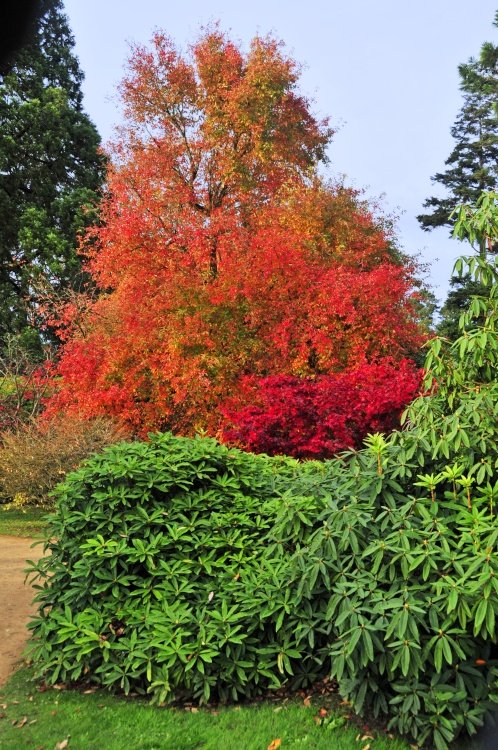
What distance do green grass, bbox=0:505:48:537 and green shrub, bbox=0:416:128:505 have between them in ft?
1.02

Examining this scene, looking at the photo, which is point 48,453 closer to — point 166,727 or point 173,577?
point 173,577

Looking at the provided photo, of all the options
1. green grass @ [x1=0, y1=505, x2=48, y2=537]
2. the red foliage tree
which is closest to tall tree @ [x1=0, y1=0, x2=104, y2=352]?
green grass @ [x1=0, y1=505, x2=48, y2=537]

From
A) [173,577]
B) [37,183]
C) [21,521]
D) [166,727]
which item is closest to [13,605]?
[173,577]

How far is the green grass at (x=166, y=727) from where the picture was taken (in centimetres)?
334

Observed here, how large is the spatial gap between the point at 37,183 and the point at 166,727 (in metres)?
23.9

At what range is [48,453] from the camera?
9.83m

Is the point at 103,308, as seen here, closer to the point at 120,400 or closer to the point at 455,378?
the point at 120,400

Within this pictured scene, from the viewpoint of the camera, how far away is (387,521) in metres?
3.59

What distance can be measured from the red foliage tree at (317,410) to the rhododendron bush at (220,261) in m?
0.39

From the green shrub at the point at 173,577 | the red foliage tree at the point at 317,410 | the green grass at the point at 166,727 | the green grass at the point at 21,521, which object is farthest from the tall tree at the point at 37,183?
the green grass at the point at 166,727

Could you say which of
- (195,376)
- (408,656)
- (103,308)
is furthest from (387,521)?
(103,308)

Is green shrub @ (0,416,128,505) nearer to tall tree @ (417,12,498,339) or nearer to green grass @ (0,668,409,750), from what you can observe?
green grass @ (0,668,409,750)

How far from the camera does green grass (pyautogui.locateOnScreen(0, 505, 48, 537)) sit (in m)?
9.46

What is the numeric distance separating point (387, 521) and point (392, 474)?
0.31 m
